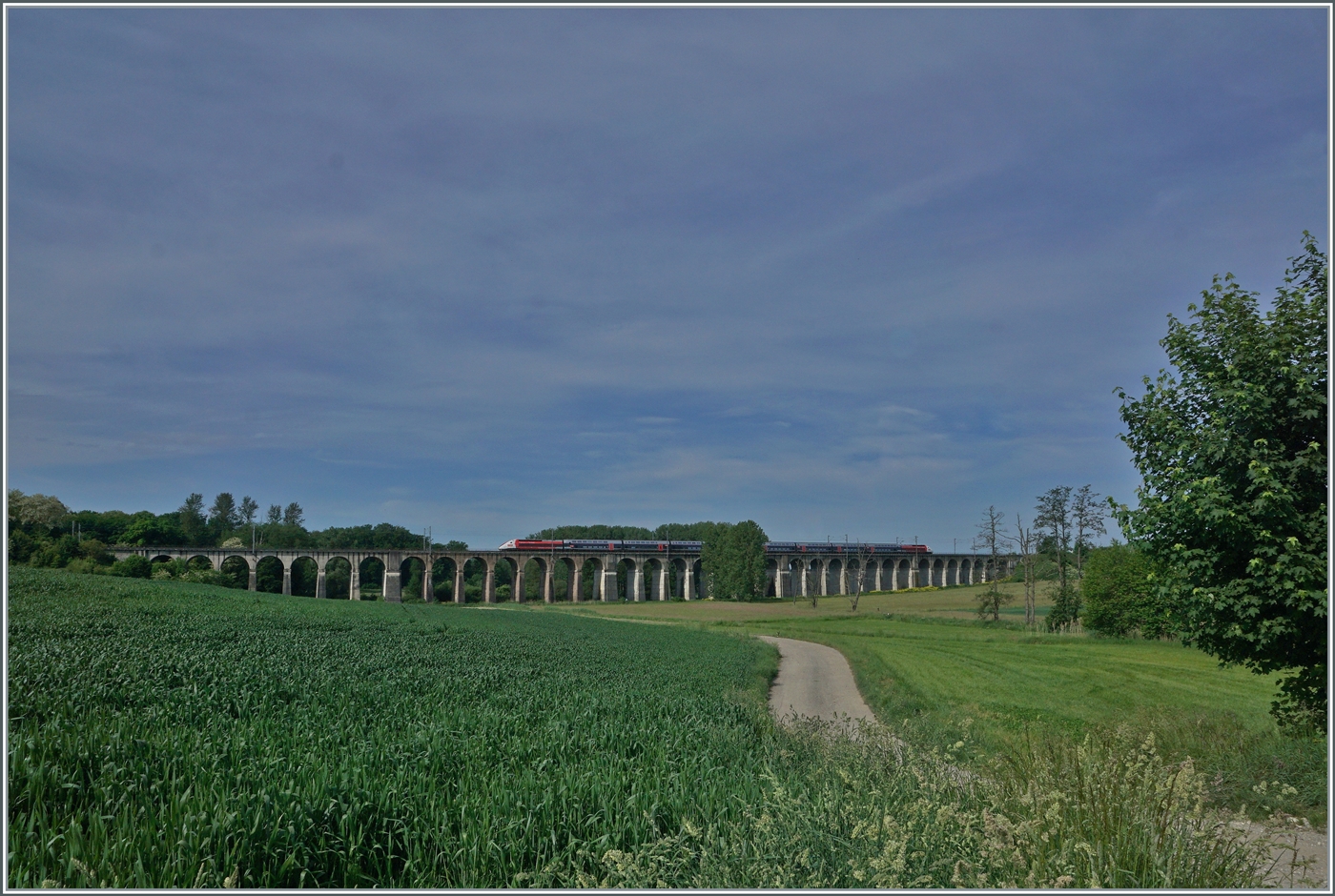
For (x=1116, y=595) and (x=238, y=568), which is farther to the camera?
(x=238, y=568)

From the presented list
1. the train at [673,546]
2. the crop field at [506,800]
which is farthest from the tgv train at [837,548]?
the crop field at [506,800]

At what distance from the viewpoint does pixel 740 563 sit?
368ft

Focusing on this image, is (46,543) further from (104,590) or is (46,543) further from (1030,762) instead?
(1030,762)

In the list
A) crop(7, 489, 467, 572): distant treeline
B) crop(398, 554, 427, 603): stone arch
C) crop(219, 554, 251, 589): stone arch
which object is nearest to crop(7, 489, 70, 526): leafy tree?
crop(7, 489, 467, 572): distant treeline

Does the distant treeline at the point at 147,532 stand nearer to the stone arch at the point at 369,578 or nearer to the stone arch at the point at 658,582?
the stone arch at the point at 369,578

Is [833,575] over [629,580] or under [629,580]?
over

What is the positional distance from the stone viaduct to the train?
0.89m

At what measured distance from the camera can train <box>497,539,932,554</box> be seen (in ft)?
348

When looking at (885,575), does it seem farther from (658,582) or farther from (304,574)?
(304,574)

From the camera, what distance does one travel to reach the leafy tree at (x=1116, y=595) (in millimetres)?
43756

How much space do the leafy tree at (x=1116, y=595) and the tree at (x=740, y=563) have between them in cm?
6537

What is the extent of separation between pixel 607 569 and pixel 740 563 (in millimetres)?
20632

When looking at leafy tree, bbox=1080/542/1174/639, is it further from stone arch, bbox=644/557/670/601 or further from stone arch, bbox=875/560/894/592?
stone arch, bbox=875/560/894/592

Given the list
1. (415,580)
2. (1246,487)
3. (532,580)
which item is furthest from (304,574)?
(1246,487)
